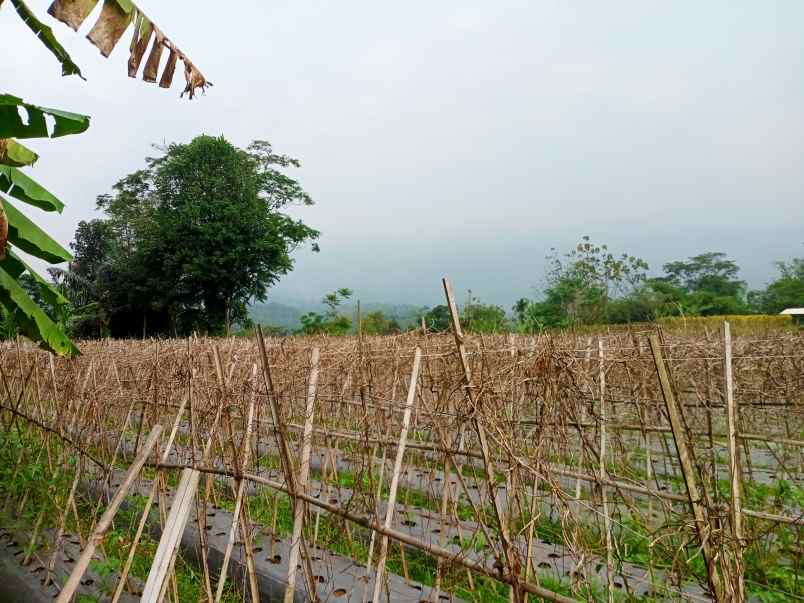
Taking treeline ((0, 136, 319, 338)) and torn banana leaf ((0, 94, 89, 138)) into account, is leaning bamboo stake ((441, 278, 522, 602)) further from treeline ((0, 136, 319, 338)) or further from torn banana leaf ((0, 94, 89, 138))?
treeline ((0, 136, 319, 338))

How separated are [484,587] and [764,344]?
14.7ft

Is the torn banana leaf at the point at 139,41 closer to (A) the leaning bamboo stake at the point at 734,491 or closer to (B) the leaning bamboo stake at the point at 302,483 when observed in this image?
(B) the leaning bamboo stake at the point at 302,483

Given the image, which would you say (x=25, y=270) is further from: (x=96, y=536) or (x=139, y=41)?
(x=96, y=536)

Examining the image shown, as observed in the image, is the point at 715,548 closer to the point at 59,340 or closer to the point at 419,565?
the point at 419,565

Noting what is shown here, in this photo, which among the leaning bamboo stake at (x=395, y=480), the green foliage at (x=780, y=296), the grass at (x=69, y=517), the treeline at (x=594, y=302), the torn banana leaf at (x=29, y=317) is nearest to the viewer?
the leaning bamboo stake at (x=395, y=480)

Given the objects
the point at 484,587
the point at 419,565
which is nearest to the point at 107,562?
the point at 419,565

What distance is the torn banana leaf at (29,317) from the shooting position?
4617mm

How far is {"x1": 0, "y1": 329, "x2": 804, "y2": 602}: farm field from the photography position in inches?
95.7

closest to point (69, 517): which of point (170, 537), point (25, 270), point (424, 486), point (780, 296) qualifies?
point (25, 270)

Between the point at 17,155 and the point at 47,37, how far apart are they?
86 cm

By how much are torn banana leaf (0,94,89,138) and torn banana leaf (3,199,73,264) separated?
1.07 meters

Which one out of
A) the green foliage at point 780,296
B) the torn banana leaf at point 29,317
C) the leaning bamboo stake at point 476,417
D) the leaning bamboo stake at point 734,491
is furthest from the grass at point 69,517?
the green foliage at point 780,296

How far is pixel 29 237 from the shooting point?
14.9ft

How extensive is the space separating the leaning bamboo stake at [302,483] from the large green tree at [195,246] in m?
22.6
